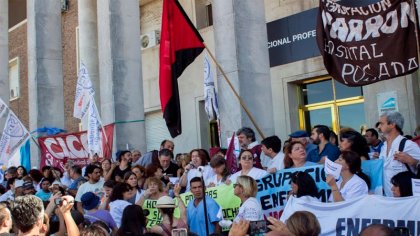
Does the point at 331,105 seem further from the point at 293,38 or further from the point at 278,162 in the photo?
the point at 278,162

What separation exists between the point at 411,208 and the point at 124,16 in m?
11.1

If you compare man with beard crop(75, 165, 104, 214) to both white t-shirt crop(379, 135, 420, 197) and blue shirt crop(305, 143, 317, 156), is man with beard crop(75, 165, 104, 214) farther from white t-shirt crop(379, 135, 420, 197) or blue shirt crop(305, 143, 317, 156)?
white t-shirt crop(379, 135, 420, 197)

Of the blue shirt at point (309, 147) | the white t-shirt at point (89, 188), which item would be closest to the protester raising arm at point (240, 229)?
the blue shirt at point (309, 147)

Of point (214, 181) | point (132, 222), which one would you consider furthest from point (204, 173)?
point (132, 222)

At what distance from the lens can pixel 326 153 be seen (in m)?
7.97

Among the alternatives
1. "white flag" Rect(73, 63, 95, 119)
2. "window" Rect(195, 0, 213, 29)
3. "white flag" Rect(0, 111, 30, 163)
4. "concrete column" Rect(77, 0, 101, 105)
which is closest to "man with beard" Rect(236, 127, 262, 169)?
"white flag" Rect(73, 63, 95, 119)

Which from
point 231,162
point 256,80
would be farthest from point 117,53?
point 231,162

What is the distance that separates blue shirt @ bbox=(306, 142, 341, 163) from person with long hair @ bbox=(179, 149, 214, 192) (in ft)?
5.50

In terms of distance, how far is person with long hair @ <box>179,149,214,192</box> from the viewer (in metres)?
9.11

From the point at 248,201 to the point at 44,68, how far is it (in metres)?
13.4

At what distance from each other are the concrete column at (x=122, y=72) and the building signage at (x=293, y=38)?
3.70 metres

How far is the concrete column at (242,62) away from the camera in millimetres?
12359

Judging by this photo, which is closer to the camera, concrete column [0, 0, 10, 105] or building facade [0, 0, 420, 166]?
building facade [0, 0, 420, 166]

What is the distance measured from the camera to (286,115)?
16.0 metres
